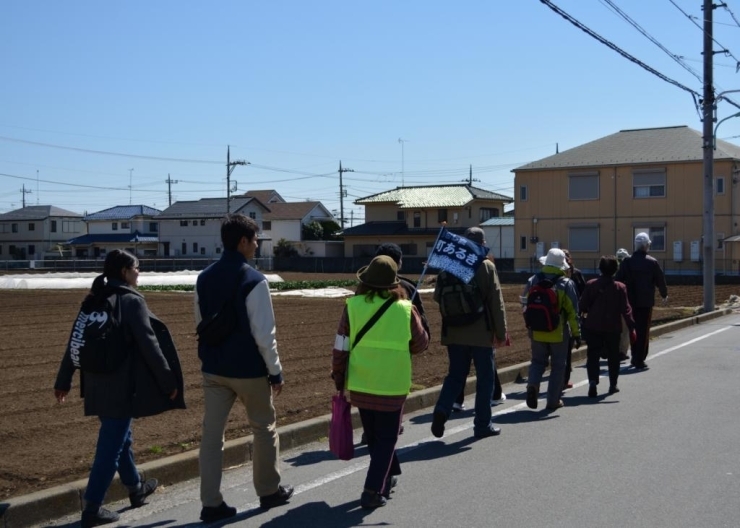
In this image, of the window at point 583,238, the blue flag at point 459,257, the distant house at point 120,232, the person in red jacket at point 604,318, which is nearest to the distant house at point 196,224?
the distant house at point 120,232

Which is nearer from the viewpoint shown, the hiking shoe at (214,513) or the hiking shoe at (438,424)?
the hiking shoe at (214,513)

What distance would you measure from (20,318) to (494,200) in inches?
1975

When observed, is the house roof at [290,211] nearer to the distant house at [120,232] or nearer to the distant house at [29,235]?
the distant house at [120,232]

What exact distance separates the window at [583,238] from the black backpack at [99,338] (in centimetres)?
4303

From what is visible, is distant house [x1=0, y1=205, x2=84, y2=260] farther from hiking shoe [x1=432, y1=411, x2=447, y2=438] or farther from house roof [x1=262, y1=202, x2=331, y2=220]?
hiking shoe [x1=432, y1=411, x2=447, y2=438]

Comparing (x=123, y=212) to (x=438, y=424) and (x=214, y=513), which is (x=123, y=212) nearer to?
(x=438, y=424)

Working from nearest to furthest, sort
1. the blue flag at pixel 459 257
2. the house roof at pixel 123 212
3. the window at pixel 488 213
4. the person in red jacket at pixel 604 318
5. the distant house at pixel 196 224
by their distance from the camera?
the blue flag at pixel 459 257 → the person in red jacket at pixel 604 318 → the window at pixel 488 213 → the distant house at pixel 196 224 → the house roof at pixel 123 212

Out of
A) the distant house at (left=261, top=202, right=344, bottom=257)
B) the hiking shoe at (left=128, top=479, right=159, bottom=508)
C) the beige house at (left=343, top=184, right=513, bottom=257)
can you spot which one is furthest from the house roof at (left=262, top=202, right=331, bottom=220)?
the hiking shoe at (left=128, top=479, right=159, bottom=508)

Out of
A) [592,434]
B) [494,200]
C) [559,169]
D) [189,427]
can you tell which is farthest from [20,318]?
[494,200]

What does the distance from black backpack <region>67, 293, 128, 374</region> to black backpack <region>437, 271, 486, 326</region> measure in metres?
3.07

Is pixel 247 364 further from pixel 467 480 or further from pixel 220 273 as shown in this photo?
pixel 467 480

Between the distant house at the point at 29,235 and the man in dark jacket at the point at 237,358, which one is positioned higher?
the distant house at the point at 29,235

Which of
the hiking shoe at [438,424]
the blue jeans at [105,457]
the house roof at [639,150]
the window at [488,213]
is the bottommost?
the hiking shoe at [438,424]

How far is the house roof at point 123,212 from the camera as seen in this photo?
83188 millimetres
